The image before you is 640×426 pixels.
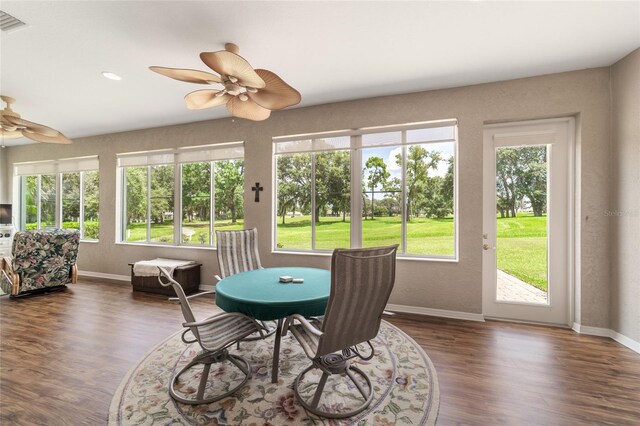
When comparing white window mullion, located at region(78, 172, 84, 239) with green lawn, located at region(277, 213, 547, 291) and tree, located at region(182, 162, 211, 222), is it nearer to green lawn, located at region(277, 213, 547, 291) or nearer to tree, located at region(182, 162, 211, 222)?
tree, located at region(182, 162, 211, 222)

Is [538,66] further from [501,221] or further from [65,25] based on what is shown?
[65,25]

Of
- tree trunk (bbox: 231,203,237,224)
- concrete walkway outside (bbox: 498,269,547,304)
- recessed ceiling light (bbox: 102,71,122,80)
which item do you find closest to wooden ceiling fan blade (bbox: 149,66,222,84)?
recessed ceiling light (bbox: 102,71,122,80)

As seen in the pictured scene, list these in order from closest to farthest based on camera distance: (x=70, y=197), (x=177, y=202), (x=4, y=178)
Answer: (x=177, y=202) < (x=70, y=197) < (x=4, y=178)

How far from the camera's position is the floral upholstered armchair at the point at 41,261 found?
4207mm

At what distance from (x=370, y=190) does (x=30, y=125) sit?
4464mm

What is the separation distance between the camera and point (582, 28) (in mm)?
2336

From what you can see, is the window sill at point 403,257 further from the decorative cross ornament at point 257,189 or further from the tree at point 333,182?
the decorative cross ornament at point 257,189

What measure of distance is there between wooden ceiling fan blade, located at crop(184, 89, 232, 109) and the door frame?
3.10 m

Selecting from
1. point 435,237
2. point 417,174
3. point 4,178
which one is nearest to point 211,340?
point 435,237

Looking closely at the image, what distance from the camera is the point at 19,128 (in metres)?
3.59

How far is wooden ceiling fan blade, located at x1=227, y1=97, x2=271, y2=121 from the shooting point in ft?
8.59

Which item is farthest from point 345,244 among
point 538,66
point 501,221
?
point 538,66

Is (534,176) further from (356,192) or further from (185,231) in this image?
(185,231)

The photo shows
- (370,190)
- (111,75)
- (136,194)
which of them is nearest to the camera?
A: (111,75)
